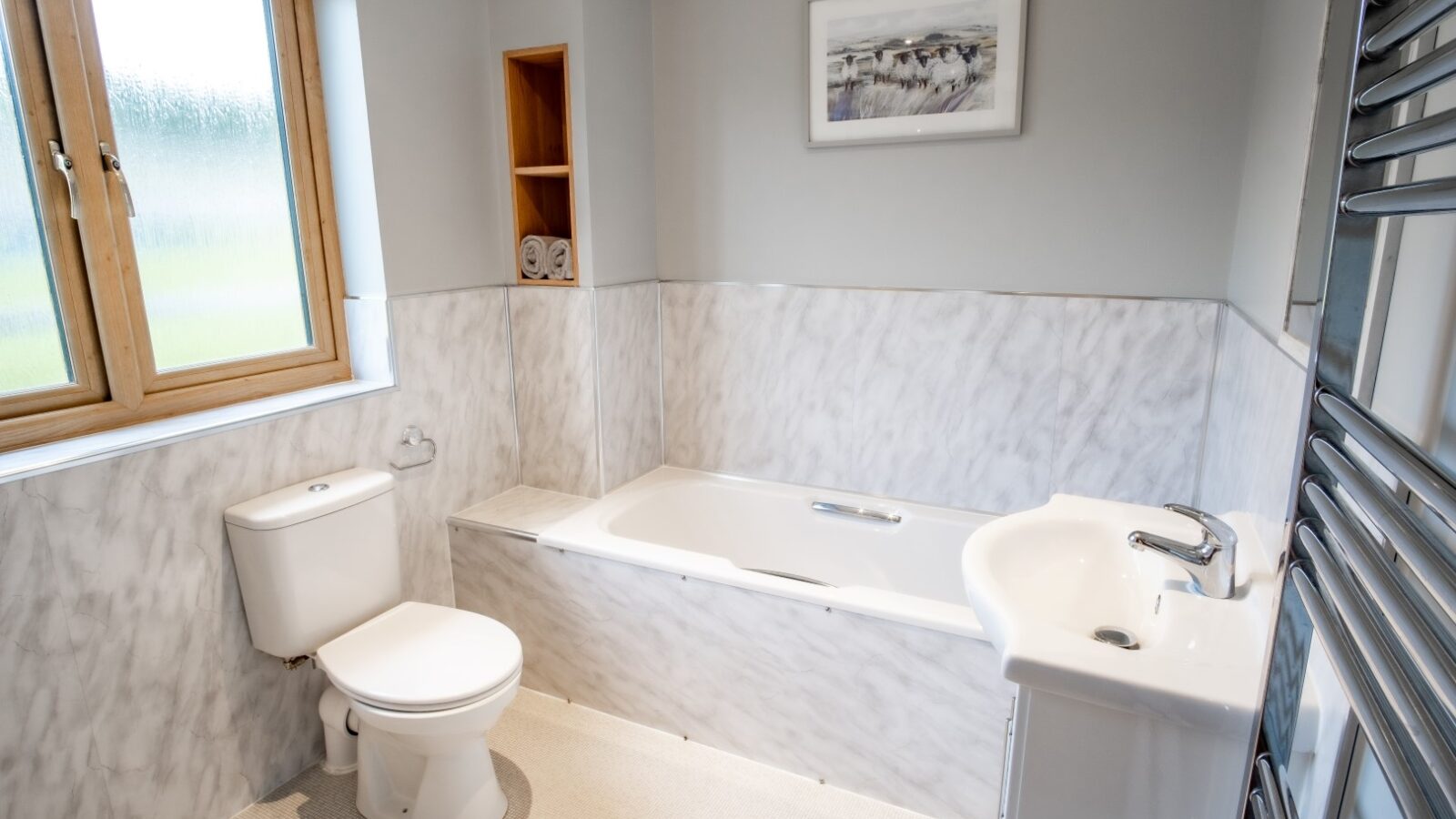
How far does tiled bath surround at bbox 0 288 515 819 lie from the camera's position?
1.64 meters

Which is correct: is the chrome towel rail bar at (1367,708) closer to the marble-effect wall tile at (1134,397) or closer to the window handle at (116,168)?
the marble-effect wall tile at (1134,397)

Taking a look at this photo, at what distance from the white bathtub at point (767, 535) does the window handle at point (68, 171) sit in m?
1.42

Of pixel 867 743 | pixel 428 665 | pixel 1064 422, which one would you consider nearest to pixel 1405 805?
pixel 867 743

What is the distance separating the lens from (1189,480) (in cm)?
238

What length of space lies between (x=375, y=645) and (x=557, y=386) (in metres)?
1.08

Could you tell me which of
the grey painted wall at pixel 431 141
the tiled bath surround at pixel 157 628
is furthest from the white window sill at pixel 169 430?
the grey painted wall at pixel 431 141

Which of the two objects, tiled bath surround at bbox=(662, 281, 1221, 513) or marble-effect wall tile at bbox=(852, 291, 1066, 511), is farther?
marble-effect wall tile at bbox=(852, 291, 1066, 511)

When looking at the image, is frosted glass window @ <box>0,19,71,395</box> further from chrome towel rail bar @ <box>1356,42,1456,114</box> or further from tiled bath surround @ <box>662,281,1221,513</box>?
chrome towel rail bar @ <box>1356,42,1456,114</box>

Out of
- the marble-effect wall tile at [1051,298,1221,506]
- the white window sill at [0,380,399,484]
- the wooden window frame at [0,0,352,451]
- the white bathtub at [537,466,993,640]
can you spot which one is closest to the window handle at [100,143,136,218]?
the wooden window frame at [0,0,352,451]

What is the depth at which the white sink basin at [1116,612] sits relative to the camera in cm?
105

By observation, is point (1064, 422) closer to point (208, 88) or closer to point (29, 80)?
point (208, 88)

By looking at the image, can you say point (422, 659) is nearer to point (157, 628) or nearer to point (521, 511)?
point (157, 628)

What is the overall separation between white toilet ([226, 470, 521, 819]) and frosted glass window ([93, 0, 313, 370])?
522mm

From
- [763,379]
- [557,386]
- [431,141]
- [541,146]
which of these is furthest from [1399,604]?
[541,146]
